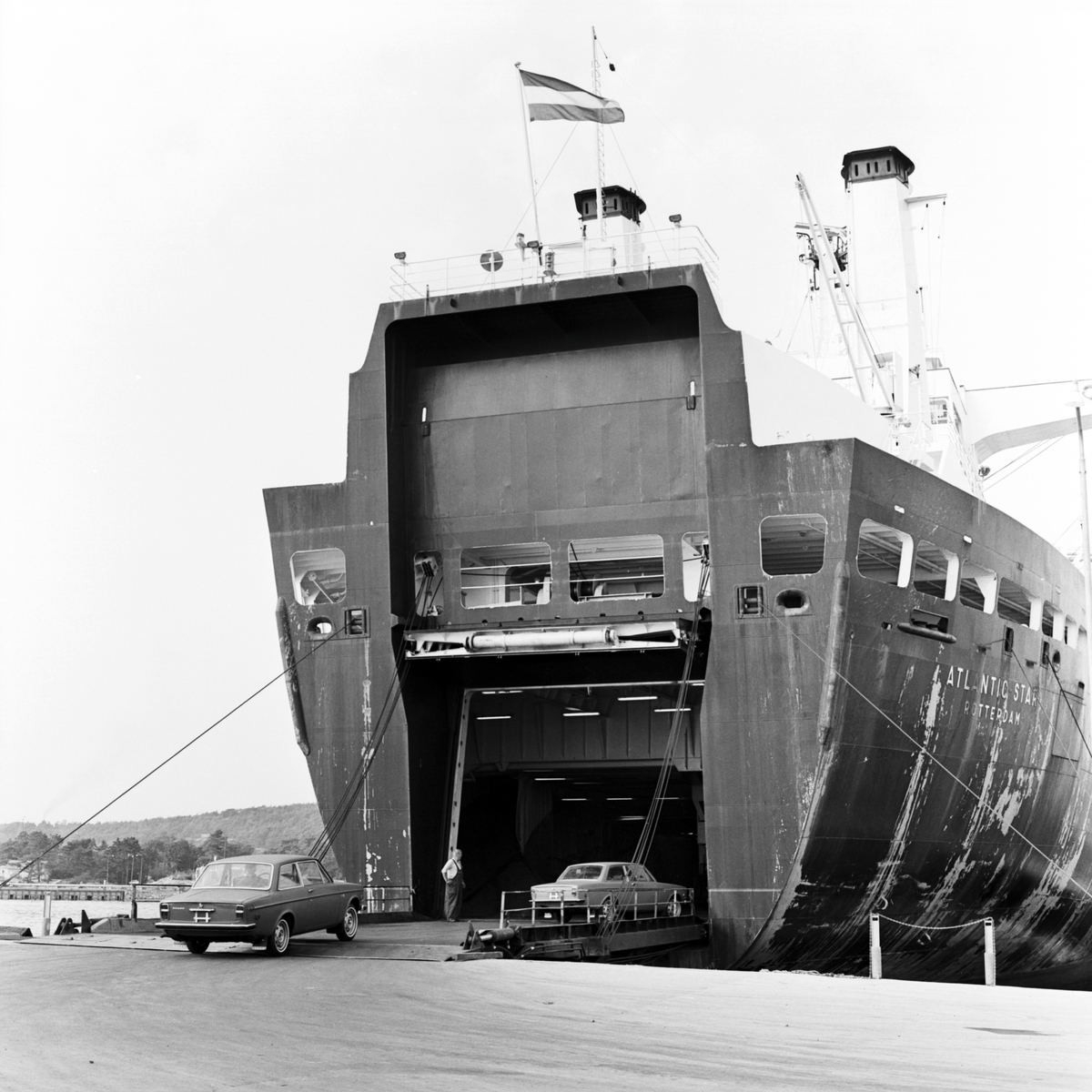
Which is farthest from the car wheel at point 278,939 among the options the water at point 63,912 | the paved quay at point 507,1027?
the water at point 63,912

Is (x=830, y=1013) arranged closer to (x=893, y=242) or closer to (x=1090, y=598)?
(x=1090, y=598)

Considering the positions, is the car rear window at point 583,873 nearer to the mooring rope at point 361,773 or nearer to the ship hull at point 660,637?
the ship hull at point 660,637

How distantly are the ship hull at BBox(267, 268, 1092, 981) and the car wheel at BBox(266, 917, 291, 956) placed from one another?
15.3 feet

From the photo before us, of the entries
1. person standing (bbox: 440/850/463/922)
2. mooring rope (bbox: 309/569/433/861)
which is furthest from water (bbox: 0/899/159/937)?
person standing (bbox: 440/850/463/922)

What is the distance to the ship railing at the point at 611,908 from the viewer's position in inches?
720

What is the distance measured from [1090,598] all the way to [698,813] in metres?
8.53

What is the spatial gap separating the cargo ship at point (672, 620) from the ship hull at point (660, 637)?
48 millimetres

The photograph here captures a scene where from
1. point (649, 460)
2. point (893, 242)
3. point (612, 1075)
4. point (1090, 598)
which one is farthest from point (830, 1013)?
point (893, 242)

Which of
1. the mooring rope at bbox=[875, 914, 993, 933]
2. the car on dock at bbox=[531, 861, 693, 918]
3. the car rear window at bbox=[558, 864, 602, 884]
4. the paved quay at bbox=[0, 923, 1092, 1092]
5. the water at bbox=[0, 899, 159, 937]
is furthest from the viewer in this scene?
the water at bbox=[0, 899, 159, 937]

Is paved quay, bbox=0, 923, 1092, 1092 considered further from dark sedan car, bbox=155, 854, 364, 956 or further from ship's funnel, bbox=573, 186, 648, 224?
ship's funnel, bbox=573, 186, 648, 224

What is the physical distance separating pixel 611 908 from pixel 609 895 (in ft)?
1.51

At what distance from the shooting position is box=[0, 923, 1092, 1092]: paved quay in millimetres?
8227

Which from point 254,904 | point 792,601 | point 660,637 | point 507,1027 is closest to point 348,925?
point 254,904

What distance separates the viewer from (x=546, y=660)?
22.6 m
